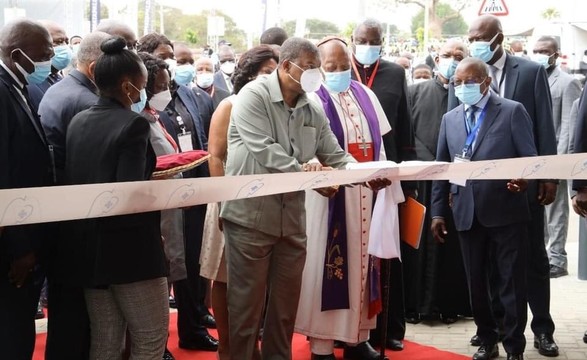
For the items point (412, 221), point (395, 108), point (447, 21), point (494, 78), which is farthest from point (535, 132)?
point (447, 21)

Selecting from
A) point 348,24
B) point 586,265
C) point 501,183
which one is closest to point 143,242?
point 501,183

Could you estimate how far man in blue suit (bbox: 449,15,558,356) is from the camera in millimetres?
5945

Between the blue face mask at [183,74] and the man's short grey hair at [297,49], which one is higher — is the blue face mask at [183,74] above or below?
below

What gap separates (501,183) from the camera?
5.51 metres

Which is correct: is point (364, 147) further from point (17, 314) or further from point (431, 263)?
point (17, 314)

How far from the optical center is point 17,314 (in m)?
4.09

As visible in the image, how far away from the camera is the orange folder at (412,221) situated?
17.2ft

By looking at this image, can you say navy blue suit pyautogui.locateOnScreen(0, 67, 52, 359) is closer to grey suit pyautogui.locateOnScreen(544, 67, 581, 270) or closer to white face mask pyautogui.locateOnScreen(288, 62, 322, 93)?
white face mask pyautogui.locateOnScreen(288, 62, 322, 93)

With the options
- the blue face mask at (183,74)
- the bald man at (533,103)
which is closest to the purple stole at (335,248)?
the bald man at (533,103)

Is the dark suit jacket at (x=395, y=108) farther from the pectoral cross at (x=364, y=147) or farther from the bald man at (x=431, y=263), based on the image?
the bald man at (x=431, y=263)

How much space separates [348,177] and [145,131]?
1262 millimetres

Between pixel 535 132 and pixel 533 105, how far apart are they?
0.70 feet

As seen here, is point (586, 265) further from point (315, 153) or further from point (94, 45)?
point (94, 45)

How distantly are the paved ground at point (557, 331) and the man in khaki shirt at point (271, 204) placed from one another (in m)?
1.46
